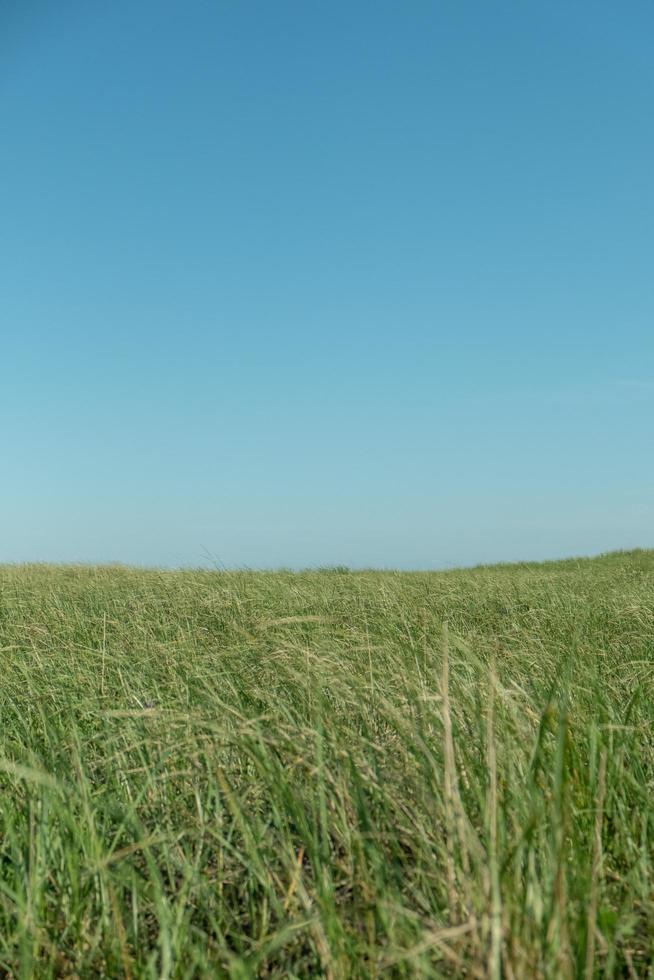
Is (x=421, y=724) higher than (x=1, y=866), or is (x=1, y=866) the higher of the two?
(x=421, y=724)

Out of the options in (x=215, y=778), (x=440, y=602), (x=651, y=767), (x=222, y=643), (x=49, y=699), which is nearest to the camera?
(x=215, y=778)

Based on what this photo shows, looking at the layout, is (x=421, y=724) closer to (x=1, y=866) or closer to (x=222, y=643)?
(x=1, y=866)

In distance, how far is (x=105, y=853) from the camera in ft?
6.68

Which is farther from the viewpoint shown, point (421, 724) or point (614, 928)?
point (421, 724)

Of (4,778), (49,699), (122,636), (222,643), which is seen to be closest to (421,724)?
(4,778)

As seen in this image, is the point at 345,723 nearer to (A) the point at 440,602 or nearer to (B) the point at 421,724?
(B) the point at 421,724

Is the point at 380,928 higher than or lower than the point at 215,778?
lower

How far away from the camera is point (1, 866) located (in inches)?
84.8

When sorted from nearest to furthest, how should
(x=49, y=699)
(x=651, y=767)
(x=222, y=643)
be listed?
1. (x=651, y=767)
2. (x=49, y=699)
3. (x=222, y=643)

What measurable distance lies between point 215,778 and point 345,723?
2.64 ft

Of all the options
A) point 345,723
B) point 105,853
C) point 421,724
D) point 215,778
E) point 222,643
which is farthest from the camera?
point 222,643

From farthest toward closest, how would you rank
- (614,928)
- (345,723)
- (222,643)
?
(222,643) < (345,723) < (614,928)

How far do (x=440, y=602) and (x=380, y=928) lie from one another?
6736 mm

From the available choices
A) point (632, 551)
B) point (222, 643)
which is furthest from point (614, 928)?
point (632, 551)
